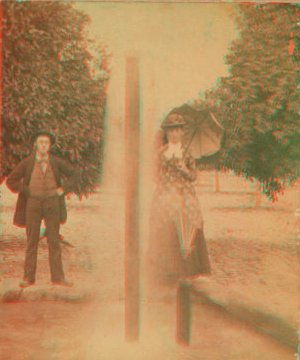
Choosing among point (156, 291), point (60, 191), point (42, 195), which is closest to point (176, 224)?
point (156, 291)

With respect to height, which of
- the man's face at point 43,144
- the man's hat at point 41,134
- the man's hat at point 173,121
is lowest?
the man's face at point 43,144

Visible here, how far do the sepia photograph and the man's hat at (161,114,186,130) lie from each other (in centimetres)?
2

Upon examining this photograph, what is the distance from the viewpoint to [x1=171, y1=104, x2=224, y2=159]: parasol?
10.7ft

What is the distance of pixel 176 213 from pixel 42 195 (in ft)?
3.41

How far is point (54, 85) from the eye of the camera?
3240mm

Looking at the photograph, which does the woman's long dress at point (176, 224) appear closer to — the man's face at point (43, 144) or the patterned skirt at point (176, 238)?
the patterned skirt at point (176, 238)

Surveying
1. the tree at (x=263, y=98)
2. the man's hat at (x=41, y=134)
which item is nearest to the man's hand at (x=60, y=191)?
the man's hat at (x=41, y=134)

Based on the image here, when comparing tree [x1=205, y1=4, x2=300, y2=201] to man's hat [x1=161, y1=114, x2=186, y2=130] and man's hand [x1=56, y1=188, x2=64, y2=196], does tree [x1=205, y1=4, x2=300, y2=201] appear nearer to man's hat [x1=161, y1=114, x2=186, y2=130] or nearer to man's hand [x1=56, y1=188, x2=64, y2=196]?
man's hat [x1=161, y1=114, x2=186, y2=130]

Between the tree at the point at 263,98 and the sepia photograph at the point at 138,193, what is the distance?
17 mm

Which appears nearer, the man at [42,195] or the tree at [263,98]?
the man at [42,195]

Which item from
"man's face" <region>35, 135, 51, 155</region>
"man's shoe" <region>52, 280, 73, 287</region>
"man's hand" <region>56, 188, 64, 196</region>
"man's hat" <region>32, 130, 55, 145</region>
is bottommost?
"man's shoe" <region>52, 280, 73, 287</region>

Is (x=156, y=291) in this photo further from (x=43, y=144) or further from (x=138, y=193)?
(x=43, y=144)

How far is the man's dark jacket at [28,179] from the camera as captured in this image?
10.4 ft

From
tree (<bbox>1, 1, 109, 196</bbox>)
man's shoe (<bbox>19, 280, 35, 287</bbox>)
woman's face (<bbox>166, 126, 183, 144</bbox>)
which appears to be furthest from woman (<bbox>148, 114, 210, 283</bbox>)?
man's shoe (<bbox>19, 280, 35, 287</bbox>)
